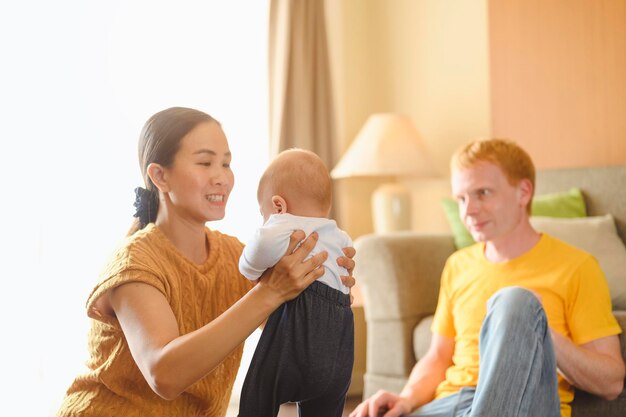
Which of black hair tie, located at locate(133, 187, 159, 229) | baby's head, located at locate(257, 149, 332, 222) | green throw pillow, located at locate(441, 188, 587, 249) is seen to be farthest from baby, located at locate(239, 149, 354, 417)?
green throw pillow, located at locate(441, 188, 587, 249)

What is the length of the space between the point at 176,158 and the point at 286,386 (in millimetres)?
464

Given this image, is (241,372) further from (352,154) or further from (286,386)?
(286,386)

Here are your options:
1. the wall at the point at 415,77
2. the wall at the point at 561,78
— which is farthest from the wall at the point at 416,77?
the wall at the point at 561,78

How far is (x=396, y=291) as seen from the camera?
2.86m

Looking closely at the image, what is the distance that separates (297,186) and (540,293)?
851 millimetres

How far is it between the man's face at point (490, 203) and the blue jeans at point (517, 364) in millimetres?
429

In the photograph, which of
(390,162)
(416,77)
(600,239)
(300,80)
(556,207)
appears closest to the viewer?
(600,239)

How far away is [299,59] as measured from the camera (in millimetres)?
4145

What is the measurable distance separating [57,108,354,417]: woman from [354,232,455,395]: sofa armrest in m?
1.31

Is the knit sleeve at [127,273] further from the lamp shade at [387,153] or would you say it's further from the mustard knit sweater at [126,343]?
the lamp shade at [387,153]

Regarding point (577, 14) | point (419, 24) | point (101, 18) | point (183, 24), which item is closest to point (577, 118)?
point (577, 14)

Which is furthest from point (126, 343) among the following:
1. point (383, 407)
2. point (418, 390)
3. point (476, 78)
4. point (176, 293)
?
point (476, 78)

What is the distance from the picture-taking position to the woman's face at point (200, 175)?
146cm

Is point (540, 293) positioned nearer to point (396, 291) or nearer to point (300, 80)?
point (396, 291)
